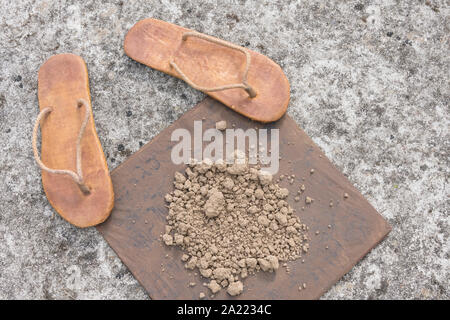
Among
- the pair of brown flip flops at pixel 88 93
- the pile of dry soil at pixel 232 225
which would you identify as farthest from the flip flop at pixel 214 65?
the pile of dry soil at pixel 232 225

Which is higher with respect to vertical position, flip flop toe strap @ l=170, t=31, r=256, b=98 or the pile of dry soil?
flip flop toe strap @ l=170, t=31, r=256, b=98

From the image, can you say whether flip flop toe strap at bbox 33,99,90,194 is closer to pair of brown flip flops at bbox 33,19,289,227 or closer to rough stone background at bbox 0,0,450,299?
pair of brown flip flops at bbox 33,19,289,227

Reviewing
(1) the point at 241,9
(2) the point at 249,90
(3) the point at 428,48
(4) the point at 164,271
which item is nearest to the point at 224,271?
(4) the point at 164,271

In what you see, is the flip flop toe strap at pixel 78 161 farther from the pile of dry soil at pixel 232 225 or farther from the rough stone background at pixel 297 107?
the pile of dry soil at pixel 232 225

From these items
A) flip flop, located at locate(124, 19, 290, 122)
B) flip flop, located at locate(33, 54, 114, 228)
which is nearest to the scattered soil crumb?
flip flop, located at locate(124, 19, 290, 122)

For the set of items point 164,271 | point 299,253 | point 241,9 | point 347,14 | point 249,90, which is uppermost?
point 347,14

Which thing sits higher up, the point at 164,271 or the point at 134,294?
the point at 164,271

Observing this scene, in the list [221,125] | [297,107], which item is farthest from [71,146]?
[297,107]

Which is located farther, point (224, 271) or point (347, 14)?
point (347, 14)

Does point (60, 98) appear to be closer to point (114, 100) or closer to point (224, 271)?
point (114, 100)
